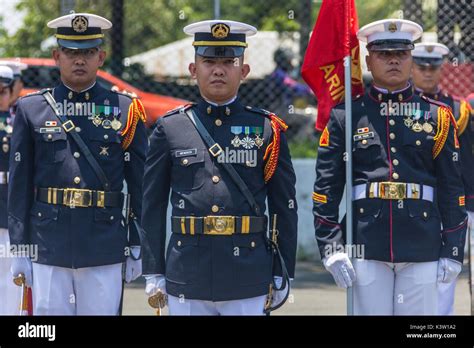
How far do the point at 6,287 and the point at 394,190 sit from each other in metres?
3.36

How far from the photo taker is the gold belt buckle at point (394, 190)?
23.3 ft

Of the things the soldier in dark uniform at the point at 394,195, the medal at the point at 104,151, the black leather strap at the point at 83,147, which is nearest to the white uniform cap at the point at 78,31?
the black leather strap at the point at 83,147

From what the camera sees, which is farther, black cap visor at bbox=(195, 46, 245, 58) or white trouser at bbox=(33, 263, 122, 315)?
white trouser at bbox=(33, 263, 122, 315)

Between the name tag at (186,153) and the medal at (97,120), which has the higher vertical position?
the medal at (97,120)

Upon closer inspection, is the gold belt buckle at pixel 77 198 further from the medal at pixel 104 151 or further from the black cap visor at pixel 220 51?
the black cap visor at pixel 220 51

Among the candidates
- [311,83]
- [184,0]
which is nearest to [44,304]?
[311,83]

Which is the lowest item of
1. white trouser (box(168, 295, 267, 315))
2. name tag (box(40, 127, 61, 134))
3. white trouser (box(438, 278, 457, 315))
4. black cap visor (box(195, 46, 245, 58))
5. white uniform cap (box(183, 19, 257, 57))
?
white trouser (box(438, 278, 457, 315))

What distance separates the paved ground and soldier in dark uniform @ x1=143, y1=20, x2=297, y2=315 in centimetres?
385

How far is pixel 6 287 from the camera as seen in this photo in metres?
9.23

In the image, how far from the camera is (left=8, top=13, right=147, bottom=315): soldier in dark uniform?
7.17 metres

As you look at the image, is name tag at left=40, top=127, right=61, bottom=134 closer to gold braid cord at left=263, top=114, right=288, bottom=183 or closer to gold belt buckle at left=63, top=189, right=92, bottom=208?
gold belt buckle at left=63, top=189, right=92, bottom=208

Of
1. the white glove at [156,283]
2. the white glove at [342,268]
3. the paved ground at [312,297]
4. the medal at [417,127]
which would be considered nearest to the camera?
the white glove at [156,283]

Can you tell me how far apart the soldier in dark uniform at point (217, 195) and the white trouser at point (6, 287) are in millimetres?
2843

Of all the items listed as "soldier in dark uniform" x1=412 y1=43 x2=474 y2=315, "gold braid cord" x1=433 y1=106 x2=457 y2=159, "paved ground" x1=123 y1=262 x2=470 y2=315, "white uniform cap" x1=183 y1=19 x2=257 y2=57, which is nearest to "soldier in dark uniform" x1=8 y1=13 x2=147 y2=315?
"white uniform cap" x1=183 y1=19 x2=257 y2=57
